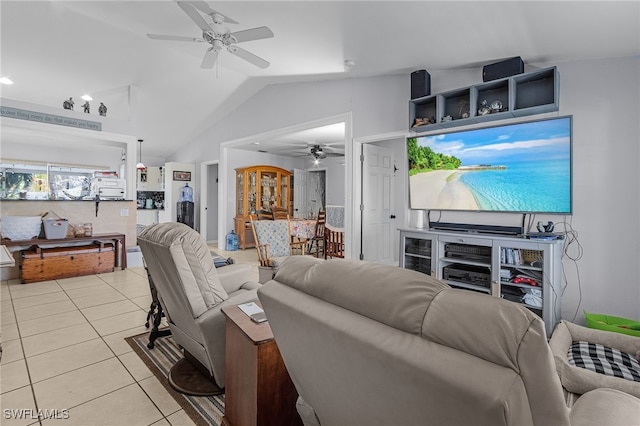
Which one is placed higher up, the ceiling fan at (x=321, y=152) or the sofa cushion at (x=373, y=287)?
the ceiling fan at (x=321, y=152)

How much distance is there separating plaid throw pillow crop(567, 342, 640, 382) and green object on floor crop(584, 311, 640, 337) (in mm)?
260

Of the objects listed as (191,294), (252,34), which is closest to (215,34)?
(252,34)

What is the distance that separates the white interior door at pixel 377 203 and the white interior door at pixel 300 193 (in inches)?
151

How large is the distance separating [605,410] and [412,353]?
0.62 m

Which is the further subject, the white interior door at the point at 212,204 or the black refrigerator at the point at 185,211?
the white interior door at the point at 212,204

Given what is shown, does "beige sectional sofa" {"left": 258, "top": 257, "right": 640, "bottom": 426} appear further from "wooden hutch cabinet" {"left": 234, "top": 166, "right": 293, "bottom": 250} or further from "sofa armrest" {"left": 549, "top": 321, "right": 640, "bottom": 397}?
"wooden hutch cabinet" {"left": 234, "top": 166, "right": 293, "bottom": 250}

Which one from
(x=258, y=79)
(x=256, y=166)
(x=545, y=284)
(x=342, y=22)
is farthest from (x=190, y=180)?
(x=545, y=284)

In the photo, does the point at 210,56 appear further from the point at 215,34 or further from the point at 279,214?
the point at 279,214

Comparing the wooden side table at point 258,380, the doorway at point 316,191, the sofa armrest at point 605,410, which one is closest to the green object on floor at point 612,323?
the sofa armrest at point 605,410

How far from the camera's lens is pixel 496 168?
313 centimetres

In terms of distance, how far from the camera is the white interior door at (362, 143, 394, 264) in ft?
14.6

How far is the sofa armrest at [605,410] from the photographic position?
78cm

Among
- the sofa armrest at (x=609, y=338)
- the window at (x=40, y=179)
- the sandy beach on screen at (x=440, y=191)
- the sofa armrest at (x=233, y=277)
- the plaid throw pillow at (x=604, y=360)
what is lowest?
the plaid throw pillow at (x=604, y=360)

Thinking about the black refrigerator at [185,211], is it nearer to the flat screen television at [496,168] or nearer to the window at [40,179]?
the window at [40,179]
